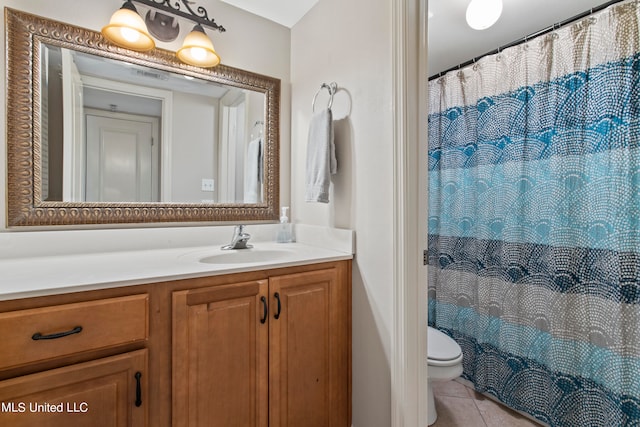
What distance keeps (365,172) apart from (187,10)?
1.27 metres

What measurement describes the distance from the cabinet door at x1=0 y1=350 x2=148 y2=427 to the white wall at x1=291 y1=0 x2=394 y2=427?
85 cm

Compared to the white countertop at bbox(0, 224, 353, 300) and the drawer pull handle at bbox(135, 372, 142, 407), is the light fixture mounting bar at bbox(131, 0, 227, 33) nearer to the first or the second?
the white countertop at bbox(0, 224, 353, 300)

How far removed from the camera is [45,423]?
759mm

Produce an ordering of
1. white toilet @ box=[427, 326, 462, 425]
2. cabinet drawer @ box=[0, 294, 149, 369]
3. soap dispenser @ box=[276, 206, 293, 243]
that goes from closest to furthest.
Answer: cabinet drawer @ box=[0, 294, 149, 369] → white toilet @ box=[427, 326, 462, 425] → soap dispenser @ box=[276, 206, 293, 243]

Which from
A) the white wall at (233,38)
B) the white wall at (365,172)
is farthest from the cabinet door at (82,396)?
the white wall at (365,172)

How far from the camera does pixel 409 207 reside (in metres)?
1.10

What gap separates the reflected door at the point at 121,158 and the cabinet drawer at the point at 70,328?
710 mm

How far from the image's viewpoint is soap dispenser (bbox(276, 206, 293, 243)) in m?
1.71

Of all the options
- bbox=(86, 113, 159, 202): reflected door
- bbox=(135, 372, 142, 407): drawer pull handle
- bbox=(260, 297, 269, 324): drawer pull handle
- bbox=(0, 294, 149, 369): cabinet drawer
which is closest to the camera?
bbox=(0, 294, 149, 369): cabinet drawer

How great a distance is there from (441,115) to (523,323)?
1.41 metres

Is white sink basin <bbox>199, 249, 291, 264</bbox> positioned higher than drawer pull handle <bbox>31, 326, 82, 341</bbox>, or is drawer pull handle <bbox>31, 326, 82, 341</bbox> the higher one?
white sink basin <bbox>199, 249, 291, 264</bbox>

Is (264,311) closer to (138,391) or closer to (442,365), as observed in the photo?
(138,391)

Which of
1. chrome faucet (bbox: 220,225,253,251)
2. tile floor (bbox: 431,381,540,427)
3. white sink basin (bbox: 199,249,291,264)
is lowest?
tile floor (bbox: 431,381,540,427)

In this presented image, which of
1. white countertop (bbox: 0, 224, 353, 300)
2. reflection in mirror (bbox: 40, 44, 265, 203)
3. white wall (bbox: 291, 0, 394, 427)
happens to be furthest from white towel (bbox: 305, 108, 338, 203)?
reflection in mirror (bbox: 40, 44, 265, 203)
